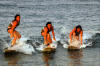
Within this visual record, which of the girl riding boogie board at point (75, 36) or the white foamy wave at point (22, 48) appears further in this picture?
the girl riding boogie board at point (75, 36)

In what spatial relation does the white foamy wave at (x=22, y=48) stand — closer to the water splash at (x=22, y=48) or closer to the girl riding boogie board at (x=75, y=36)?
the water splash at (x=22, y=48)

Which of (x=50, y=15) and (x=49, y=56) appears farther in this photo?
(x=50, y=15)

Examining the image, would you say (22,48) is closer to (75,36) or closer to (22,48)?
(22,48)

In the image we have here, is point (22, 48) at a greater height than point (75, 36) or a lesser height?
lesser

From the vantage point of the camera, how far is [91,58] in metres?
15.8

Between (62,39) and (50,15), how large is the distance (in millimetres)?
16920

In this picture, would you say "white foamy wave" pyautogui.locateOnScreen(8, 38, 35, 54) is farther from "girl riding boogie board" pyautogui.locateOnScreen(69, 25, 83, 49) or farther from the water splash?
"girl riding boogie board" pyautogui.locateOnScreen(69, 25, 83, 49)

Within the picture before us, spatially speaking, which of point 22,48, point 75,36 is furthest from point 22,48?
point 75,36

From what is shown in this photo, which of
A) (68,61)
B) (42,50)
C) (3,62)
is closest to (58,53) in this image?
(42,50)

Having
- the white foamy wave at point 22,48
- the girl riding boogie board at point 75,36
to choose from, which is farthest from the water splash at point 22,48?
the girl riding boogie board at point 75,36

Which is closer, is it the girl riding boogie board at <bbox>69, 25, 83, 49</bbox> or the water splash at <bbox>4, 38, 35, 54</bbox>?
the water splash at <bbox>4, 38, 35, 54</bbox>

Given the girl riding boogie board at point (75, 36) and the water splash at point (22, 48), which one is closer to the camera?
the water splash at point (22, 48)

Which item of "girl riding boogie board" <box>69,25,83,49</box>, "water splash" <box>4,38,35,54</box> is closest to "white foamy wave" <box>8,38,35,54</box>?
"water splash" <box>4,38,35,54</box>

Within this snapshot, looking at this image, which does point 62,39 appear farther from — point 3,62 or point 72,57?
point 3,62
